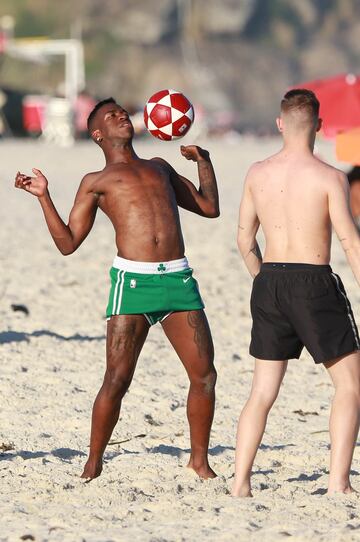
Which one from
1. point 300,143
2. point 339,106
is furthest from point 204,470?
point 339,106

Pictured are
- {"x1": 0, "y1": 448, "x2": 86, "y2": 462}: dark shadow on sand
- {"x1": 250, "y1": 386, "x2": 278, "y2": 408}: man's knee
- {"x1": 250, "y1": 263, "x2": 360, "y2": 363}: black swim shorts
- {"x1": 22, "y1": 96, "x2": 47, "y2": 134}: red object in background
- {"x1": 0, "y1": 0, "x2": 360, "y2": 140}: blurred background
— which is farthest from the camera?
{"x1": 0, "y1": 0, "x2": 360, "y2": 140}: blurred background

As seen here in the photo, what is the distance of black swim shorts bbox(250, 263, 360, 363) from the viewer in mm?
5441

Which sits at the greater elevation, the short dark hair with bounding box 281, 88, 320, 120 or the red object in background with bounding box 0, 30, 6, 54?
the red object in background with bounding box 0, 30, 6, 54

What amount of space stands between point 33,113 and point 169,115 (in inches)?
1815

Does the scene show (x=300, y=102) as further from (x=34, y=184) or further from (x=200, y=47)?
(x=200, y=47)

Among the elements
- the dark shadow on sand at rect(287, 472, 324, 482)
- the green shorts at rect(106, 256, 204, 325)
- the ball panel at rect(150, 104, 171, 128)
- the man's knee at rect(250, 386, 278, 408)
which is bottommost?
the dark shadow on sand at rect(287, 472, 324, 482)

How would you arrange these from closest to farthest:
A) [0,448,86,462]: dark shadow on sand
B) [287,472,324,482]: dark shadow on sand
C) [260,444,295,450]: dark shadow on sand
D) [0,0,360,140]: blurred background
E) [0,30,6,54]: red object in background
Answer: [287,472,324,482]: dark shadow on sand < [0,448,86,462]: dark shadow on sand < [260,444,295,450]: dark shadow on sand < [0,30,6,54]: red object in background < [0,0,360,140]: blurred background

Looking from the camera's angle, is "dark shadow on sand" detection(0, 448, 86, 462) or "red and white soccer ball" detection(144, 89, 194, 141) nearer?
"red and white soccer ball" detection(144, 89, 194, 141)

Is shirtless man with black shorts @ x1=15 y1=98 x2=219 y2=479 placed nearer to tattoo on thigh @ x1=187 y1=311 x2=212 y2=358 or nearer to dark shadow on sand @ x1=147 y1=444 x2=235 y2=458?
tattoo on thigh @ x1=187 y1=311 x2=212 y2=358

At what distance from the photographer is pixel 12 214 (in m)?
19.1

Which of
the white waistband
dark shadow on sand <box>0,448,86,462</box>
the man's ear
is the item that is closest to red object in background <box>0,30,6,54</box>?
dark shadow on sand <box>0,448,86,462</box>

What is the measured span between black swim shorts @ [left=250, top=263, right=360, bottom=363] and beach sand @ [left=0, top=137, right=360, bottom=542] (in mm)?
647

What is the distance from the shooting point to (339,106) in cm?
1653

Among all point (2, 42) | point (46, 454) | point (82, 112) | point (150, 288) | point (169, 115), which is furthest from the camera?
point (2, 42)
